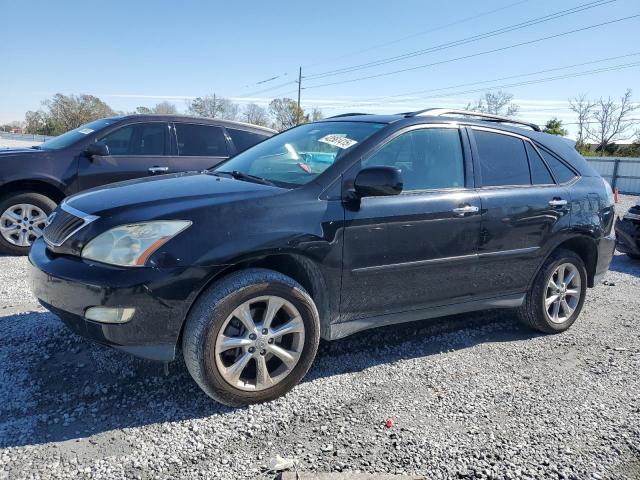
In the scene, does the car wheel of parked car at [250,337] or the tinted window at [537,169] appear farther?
the tinted window at [537,169]

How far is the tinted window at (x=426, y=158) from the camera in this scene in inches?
135

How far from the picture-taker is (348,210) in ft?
10.1

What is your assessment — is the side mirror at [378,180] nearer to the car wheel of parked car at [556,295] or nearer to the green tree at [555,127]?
the car wheel of parked car at [556,295]

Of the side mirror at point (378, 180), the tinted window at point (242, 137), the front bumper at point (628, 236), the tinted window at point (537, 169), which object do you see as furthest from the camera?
the front bumper at point (628, 236)

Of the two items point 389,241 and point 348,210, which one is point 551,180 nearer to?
point 389,241

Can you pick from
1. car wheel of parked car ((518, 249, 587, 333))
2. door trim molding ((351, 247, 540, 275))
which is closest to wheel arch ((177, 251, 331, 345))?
door trim molding ((351, 247, 540, 275))

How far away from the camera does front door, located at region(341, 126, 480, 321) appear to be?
124 inches

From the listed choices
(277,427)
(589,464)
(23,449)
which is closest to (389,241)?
(277,427)

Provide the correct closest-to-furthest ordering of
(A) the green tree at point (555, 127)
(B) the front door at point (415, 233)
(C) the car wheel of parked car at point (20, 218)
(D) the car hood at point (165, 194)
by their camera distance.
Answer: (D) the car hood at point (165, 194) → (B) the front door at point (415, 233) → (C) the car wheel of parked car at point (20, 218) → (A) the green tree at point (555, 127)

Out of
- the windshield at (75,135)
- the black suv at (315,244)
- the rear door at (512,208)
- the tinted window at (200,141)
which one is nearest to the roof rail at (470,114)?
the black suv at (315,244)

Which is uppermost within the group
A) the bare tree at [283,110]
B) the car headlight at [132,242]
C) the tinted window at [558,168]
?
the bare tree at [283,110]

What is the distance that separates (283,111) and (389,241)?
61.4 meters

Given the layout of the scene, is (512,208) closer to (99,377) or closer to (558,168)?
(558,168)

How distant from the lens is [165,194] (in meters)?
2.94
